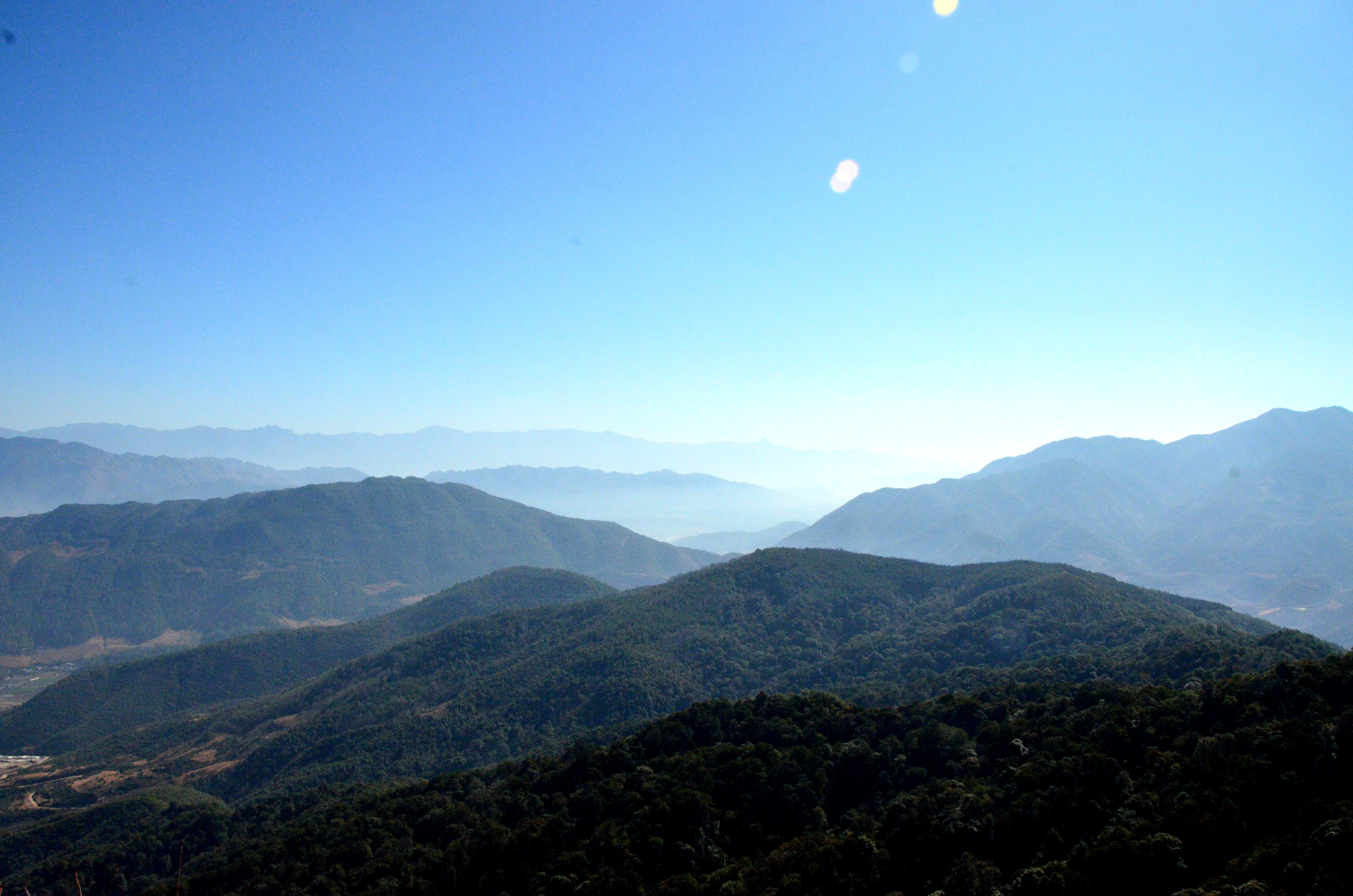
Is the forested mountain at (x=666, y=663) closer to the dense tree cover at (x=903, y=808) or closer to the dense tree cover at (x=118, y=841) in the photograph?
the dense tree cover at (x=118, y=841)

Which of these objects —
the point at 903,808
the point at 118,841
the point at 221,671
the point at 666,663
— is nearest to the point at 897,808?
the point at 903,808

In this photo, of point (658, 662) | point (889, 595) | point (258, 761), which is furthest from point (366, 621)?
point (889, 595)

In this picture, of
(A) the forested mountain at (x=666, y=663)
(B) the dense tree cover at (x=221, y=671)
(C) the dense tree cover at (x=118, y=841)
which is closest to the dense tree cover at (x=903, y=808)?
(C) the dense tree cover at (x=118, y=841)

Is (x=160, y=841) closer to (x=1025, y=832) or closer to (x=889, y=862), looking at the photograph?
(x=889, y=862)

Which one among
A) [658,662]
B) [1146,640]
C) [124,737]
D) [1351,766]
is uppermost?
[1351,766]

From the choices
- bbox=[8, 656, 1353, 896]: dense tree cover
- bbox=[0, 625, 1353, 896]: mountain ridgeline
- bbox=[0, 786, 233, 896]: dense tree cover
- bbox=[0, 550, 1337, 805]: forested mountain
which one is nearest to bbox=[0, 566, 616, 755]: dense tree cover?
bbox=[0, 550, 1337, 805]: forested mountain

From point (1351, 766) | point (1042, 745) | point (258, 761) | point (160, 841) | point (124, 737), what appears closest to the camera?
point (1351, 766)

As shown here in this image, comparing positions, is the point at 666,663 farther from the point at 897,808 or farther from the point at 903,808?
the point at 903,808

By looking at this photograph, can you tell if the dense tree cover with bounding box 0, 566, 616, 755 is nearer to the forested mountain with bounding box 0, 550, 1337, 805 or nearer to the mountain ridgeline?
the forested mountain with bounding box 0, 550, 1337, 805
